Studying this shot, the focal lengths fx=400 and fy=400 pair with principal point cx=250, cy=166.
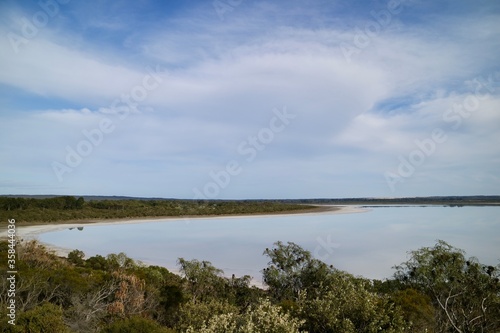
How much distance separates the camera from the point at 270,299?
20.8 metres

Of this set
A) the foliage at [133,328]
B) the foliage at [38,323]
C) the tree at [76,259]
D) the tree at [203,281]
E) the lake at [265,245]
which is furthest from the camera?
the lake at [265,245]

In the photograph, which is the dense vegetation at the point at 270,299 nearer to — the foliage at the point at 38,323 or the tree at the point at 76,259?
the foliage at the point at 38,323

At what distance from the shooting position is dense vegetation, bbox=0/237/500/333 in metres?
12.3

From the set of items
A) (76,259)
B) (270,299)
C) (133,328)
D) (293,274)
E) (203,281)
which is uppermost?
(133,328)

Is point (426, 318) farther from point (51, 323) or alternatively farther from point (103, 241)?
point (103, 241)

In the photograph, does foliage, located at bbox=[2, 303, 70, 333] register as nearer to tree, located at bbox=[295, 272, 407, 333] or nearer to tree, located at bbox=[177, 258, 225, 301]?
tree, located at bbox=[295, 272, 407, 333]

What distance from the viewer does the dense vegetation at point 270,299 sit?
40.3 feet

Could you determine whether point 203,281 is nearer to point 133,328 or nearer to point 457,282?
point 133,328

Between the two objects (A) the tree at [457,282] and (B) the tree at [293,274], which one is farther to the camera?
(B) the tree at [293,274]

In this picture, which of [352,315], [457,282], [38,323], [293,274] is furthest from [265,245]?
[38,323]

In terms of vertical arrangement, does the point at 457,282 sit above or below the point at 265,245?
above

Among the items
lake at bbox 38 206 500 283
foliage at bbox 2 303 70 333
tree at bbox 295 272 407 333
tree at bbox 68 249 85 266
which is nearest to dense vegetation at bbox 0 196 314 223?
lake at bbox 38 206 500 283

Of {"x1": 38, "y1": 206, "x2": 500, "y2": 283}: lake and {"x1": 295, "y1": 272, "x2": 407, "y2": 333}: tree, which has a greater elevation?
{"x1": 295, "y1": 272, "x2": 407, "y2": 333}: tree

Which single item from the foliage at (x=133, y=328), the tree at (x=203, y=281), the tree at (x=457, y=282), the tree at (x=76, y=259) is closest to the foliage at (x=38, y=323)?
the foliage at (x=133, y=328)
